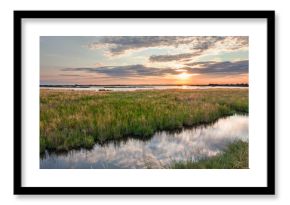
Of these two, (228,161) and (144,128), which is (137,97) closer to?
(144,128)

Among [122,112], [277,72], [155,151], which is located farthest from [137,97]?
[277,72]

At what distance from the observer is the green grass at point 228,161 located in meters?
2.26

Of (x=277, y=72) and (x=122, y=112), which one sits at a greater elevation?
(x=277, y=72)

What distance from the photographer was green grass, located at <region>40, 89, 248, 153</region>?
229cm

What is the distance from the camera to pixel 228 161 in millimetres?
2270

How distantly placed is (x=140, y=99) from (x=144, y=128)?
199mm

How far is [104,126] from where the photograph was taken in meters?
2.35

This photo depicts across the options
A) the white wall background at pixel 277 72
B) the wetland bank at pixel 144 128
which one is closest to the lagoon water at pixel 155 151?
the wetland bank at pixel 144 128

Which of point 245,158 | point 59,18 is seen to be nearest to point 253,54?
point 245,158

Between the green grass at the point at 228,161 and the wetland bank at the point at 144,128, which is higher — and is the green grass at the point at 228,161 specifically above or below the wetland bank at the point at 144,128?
below

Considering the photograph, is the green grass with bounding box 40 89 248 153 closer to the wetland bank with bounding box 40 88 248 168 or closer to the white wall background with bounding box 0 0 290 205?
the wetland bank with bounding box 40 88 248 168

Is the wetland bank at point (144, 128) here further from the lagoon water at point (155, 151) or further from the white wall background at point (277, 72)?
the white wall background at point (277, 72)

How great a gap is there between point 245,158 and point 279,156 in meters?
0.22

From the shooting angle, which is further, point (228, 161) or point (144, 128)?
point (144, 128)
